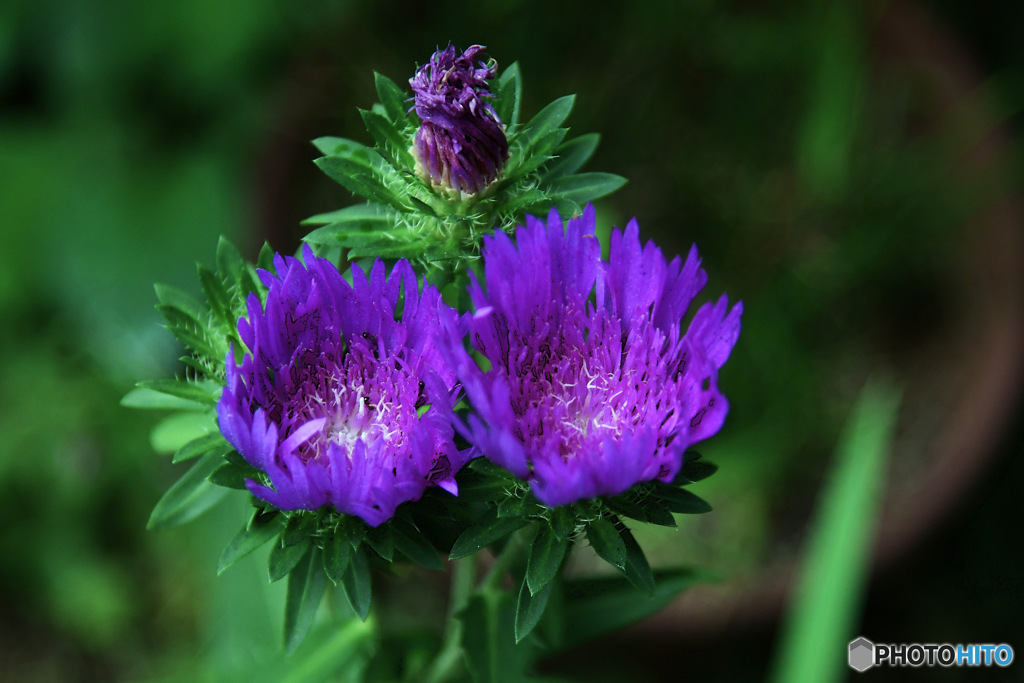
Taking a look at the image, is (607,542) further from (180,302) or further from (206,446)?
(180,302)

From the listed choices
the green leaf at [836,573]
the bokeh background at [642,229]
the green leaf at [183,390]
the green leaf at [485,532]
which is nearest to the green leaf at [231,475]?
the green leaf at [183,390]

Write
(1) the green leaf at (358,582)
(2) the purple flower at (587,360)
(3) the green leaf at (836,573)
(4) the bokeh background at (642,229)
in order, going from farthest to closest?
1. (4) the bokeh background at (642,229)
2. (3) the green leaf at (836,573)
3. (1) the green leaf at (358,582)
4. (2) the purple flower at (587,360)

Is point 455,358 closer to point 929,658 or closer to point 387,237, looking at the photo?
point 387,237

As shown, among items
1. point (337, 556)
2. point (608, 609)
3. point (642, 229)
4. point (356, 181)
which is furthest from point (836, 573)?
point (642, 229)

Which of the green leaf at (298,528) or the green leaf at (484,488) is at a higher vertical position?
the green leaf at (484,488)

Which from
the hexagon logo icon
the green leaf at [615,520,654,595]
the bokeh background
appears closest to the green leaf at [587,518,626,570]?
the green leaf at [615,520,654,595]

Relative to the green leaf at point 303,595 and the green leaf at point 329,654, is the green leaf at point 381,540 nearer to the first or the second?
the green leaf at point 303,595
